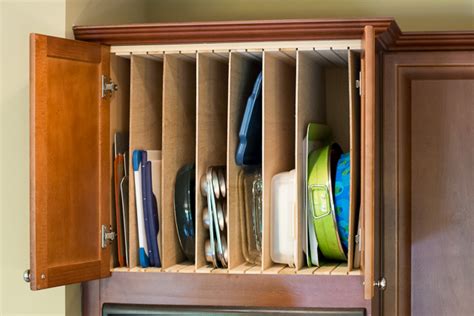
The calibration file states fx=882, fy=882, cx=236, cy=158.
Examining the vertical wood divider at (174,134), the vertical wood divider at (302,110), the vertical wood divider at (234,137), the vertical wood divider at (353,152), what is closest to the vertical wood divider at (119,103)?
the vertical wood divider at (174,134)

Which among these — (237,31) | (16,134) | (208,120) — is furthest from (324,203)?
(16,134)

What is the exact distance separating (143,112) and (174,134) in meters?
0.11

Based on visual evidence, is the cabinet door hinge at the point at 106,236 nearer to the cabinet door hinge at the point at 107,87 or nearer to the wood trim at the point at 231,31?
the cabinet door hinge at the point at 107,87

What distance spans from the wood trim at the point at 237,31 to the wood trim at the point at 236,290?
62 cm

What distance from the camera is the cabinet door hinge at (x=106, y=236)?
7.73 ft

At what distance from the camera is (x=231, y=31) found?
2285 millimetres

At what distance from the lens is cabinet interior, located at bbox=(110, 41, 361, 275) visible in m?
2.33

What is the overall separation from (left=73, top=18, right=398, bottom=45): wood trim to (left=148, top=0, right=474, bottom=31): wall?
528mm

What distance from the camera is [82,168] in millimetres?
2281

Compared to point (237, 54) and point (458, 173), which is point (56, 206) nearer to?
point (237, 54)

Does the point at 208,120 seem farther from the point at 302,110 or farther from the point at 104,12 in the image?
the point at 104,12

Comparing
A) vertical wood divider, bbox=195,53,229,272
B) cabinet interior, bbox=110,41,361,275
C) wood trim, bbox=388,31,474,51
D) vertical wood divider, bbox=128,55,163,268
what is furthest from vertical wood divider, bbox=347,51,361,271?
vertical wood divider, bbox=128,55,163,268

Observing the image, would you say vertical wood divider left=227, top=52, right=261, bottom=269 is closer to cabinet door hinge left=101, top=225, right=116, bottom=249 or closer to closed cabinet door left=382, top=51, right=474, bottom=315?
cabinet door hinge left=101, top=225, right=116, bottom=249

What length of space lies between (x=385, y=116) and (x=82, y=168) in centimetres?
92
